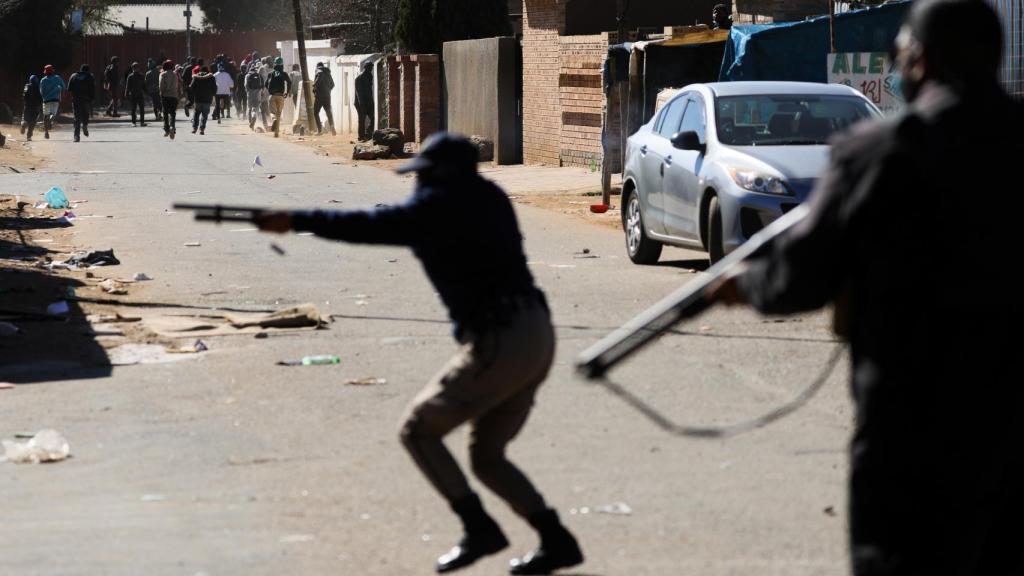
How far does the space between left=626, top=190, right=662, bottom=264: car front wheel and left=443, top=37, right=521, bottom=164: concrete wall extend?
16423mm

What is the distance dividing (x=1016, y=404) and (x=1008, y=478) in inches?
7.5

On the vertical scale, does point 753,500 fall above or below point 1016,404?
below

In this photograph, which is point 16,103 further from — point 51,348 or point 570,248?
point 51,348

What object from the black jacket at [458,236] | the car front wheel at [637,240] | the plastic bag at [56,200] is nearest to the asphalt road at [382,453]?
the car front wheel at [637,240]

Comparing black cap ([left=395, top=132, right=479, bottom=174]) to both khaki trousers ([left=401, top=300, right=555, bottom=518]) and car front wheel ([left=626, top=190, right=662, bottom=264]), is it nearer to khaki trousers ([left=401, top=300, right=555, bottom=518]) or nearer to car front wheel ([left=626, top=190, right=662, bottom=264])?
khaki trousers ([left=401, top=300, right=555, bottom=518])

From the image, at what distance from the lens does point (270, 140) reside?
42.0 m

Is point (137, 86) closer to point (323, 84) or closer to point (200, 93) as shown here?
point (200, 93)

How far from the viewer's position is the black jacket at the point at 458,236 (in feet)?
16.4

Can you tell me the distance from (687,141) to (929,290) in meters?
9.48

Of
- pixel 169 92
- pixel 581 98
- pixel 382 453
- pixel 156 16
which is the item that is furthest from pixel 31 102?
pixel 156 16

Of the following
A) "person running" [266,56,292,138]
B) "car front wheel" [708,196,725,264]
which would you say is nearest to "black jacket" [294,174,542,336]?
"car front wheel" [708,196,725,264]

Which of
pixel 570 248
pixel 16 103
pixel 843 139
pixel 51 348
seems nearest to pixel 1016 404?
pixel 843 139

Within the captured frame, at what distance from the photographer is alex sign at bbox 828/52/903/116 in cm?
1720

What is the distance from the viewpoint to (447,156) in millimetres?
5102
